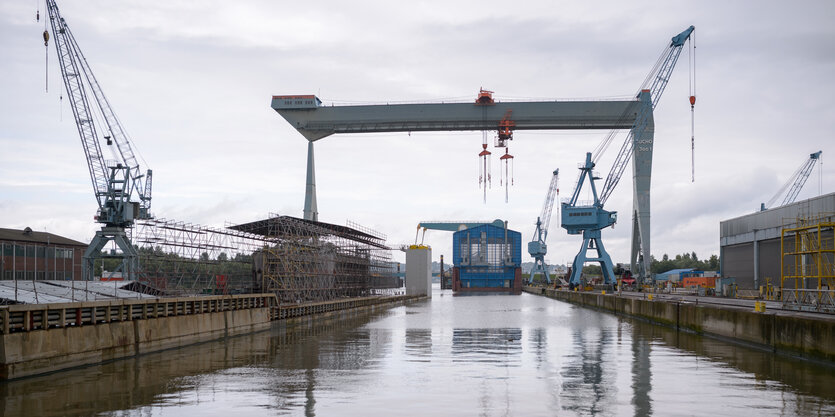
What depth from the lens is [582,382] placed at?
20359 mm

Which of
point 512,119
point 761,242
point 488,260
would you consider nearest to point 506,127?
point 512,119

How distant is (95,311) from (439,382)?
1231 centimetres

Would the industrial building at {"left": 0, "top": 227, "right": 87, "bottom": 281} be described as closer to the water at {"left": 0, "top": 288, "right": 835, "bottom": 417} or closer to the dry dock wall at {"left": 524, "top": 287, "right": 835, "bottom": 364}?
the water at {"left": 0, "top": 288, "right": 835, "bottom": 417}

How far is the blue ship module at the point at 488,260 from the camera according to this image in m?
138

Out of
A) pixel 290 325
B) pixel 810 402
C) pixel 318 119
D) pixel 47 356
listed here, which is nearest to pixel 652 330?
pixel 290 325

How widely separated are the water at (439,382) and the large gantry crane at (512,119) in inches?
2353

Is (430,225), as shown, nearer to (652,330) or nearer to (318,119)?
(318,119)

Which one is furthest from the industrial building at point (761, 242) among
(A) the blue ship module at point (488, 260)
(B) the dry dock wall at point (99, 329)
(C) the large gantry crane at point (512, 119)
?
(A) the blue ship module at point (488, 260)

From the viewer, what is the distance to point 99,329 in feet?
78.5

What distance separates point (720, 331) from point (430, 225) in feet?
478

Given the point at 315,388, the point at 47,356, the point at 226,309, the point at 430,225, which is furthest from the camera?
the point at 430,225

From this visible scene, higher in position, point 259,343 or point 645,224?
point 645,224

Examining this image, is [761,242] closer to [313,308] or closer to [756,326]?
[756,326]

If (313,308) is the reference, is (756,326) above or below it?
above
